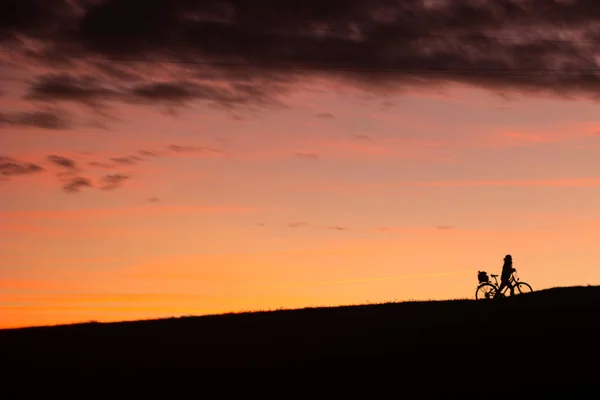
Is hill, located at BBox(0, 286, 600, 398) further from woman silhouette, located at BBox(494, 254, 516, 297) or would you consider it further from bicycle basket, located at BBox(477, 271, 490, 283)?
bicycle basket, located at BBox(477, 271, 490, 283)

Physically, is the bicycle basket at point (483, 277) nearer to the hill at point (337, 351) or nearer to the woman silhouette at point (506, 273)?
the woman silhouette at point (506, 273)

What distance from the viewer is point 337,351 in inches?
1146

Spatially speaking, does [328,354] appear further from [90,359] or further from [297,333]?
[90,359]

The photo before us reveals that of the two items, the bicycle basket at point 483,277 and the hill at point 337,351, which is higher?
the bicycle basket at point 483,277

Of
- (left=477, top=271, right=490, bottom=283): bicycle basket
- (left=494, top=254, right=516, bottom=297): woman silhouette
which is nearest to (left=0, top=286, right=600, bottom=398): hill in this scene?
(left=494, top=254, right=516, bottom=297): woman silhouette

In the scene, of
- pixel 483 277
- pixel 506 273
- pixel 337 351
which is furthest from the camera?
pixel 483 277

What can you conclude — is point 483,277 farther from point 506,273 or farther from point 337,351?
point 337,351

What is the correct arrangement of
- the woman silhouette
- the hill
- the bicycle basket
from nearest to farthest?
→ 1. the hill
2. the woman silhouette
3. the bicycle basket

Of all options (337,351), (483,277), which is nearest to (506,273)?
(483,277)

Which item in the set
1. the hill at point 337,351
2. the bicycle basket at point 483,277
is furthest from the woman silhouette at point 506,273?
the hill at point 337,351

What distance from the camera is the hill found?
25062mm

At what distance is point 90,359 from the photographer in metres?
28.7

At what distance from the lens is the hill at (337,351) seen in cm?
2506

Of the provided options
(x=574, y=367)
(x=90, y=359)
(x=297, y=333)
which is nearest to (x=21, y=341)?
(x=90, y=359)
